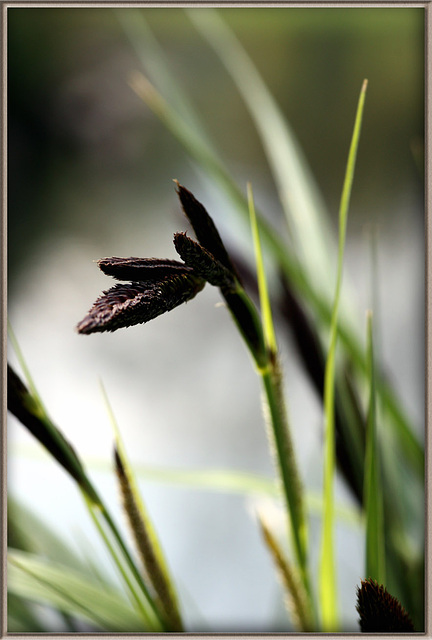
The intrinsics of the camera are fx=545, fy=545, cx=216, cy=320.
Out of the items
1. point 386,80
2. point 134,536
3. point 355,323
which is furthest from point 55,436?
point 386,80

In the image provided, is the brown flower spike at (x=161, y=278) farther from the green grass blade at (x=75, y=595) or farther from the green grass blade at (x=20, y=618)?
the green grass blade at (x=20, y=618)

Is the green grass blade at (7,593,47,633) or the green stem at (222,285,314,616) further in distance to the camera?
the green grass blade at (7,593,47,633)

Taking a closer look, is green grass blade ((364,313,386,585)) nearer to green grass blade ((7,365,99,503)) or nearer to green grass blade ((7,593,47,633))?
green grass blade ((7,365,99,503))

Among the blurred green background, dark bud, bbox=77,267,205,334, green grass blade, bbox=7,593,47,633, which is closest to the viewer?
dark bud, bbox=77,267,205,334

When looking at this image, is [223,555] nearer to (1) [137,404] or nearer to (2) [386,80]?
(1) [137,404]

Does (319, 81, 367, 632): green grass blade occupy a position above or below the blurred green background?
below

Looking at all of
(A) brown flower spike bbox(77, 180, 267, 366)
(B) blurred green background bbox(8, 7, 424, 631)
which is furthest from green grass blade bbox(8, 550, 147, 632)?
(B) blurred green background bbox(8, 7, 424, 631)

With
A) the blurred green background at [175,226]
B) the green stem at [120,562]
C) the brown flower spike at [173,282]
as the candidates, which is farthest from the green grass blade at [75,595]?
the blurred green background at [175,226]

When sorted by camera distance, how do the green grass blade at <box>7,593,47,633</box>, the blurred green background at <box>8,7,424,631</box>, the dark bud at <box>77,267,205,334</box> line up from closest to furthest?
the dark bud at <box>77,267,205,334</box>
the green grass blade at <box>7,593,47,633</box>
the blurred green background at <box>8,7,424,631</box>
